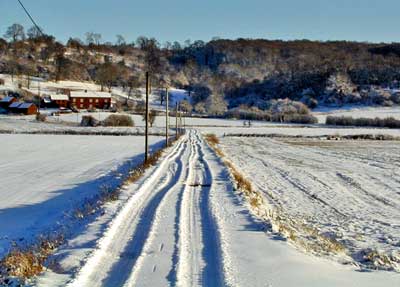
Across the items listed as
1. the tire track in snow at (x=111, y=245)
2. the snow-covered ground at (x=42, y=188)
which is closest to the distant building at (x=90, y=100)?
the snow-covered ground at (x=42, y=188)

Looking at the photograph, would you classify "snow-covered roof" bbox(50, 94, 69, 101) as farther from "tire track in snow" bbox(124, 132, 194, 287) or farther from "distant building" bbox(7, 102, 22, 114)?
"tire track in snow" bbox(124, 132, 194, 287)

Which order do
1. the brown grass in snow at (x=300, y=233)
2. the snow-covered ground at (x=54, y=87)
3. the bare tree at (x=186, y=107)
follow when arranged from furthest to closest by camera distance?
1. the bare tree at (x=186, y=107)
2. the snow-covered ground at (x=54, y=87)
3. the brown grass in snow at (x=300, y=233)

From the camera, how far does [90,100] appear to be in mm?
141000

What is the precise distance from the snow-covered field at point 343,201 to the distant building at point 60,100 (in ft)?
362

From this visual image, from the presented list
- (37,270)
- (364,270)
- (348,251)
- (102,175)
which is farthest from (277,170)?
(37,270)

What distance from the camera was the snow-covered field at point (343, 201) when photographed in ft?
39.4

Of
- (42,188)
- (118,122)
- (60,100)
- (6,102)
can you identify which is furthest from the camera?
(60,100)

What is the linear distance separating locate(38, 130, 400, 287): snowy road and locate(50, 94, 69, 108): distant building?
128 metres

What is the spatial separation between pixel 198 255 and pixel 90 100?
13741 centimetres

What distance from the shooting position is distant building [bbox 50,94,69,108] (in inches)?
5305

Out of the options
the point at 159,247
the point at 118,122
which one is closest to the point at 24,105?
the point at 118,122

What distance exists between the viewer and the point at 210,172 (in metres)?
22.7

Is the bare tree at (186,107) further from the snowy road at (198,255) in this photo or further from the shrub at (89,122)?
the snowy road at (198,255)

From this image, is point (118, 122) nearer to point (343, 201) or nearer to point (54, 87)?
point (54, 87)
